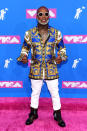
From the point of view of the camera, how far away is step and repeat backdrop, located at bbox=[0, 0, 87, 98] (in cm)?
208

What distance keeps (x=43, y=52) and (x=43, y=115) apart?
767mm

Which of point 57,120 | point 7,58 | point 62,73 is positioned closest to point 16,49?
point 7,58

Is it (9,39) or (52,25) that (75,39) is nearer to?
(52,25)

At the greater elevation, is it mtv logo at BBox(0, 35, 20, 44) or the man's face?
the man's face

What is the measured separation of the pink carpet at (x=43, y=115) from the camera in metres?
1.97

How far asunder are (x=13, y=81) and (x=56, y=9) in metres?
0.95

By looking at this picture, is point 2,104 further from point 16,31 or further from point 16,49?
point 16,31

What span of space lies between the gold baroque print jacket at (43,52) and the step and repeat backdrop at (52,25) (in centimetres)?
29

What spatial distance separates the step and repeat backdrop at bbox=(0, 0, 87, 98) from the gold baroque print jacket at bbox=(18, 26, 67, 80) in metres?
0.29

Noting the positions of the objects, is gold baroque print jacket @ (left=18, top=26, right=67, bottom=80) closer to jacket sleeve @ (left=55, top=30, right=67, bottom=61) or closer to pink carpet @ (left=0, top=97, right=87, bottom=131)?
jacket sleeve @ (left=55, top=30, right=67, bottom=61)

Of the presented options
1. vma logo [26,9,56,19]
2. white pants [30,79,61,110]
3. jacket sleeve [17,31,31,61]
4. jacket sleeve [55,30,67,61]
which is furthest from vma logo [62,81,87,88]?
vma logo [26,9,56,19]

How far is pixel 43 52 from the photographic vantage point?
186 centimetres

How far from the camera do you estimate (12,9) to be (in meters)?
2.10

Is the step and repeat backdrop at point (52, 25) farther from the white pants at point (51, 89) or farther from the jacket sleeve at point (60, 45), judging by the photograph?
the white pants at point (51, 89)
